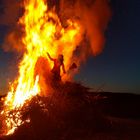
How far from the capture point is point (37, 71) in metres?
18.9

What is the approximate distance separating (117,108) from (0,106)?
1704 centimetres

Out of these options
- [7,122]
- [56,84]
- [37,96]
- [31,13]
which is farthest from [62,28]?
[7,122]

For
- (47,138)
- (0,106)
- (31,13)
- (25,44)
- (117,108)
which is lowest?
(117,108)

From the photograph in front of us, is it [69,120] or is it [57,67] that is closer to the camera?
[69,120]

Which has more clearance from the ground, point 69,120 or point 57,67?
point 57,67

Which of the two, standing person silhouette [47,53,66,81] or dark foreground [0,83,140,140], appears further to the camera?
standing person silhouette [47,53,66,81]

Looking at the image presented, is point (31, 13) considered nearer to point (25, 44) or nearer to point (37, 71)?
point (25, 44)

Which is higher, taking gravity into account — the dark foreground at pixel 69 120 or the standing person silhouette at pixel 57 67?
the standing person silhouette at pixel 57 67

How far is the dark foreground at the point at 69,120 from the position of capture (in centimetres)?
1620

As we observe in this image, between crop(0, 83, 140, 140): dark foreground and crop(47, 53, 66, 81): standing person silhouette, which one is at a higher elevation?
crop(47, 53, 66, 81): standing person silhouette

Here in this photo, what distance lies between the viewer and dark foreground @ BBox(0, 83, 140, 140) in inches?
638

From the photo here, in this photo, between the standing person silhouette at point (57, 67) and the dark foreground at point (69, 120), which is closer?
the dark foreground at point (69, 120)

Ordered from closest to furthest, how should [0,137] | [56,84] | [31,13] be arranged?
[0,137] → [56,84] → [31,13]

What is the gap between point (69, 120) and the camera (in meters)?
17.0
